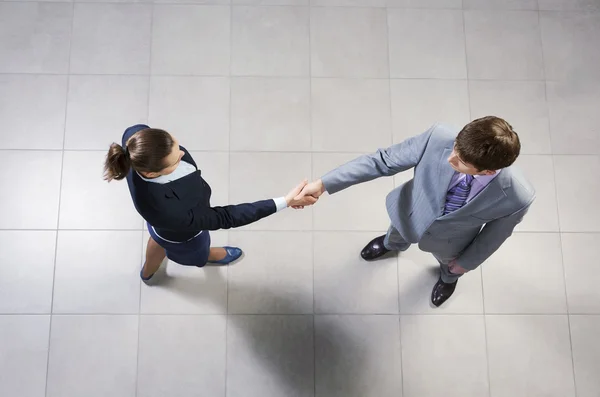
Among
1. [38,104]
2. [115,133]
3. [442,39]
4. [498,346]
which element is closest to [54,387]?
[115,133]

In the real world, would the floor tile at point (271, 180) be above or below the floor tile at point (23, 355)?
above

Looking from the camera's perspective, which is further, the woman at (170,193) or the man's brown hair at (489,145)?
the woman at (170,193)

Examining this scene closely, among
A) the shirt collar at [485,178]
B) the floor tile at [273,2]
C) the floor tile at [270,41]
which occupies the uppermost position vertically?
the floor tile at [273,2]

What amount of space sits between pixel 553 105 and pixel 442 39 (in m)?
0.80

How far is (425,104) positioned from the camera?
2.91 metres

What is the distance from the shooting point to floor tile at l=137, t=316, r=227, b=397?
2.51 meters

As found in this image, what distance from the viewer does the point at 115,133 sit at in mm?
2783

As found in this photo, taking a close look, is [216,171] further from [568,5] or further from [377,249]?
[568,5]

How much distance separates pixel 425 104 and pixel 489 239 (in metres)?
1.25

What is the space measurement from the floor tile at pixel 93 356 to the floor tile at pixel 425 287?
150cm

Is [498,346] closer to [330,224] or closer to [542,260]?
[542,260]

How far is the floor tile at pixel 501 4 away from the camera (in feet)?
9.96

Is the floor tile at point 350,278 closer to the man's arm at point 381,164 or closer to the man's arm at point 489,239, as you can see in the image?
the man's arm at point 489,239

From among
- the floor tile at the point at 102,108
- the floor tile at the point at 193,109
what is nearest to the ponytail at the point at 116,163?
the floor tile at the point at 193,109
